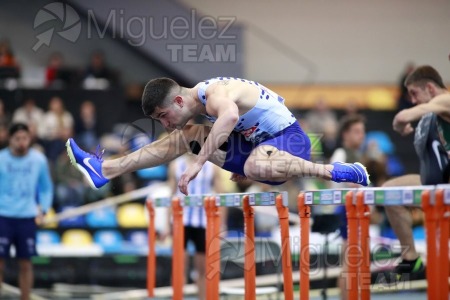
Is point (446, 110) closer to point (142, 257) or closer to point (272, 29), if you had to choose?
point (142, 257)

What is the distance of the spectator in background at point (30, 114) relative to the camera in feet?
47.1

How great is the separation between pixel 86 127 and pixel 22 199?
200 inches

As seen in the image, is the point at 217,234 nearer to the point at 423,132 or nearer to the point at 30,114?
the point at 423,132

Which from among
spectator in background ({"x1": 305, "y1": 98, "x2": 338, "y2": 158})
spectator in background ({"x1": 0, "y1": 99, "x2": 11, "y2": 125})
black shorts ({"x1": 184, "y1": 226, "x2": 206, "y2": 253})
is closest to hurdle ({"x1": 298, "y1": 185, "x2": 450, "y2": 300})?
black shorts ({"x1": 184, "y1": 226, "x2": 206, "y2": 253})

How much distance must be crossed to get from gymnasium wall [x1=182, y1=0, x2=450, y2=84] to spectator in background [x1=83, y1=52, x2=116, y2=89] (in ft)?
10.3

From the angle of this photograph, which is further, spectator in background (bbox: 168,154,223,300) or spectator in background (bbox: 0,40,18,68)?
spectator in background (bbox: 0,40,18,68)

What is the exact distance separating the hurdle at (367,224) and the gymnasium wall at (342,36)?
13.1 m

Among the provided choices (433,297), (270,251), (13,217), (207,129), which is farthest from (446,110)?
(13,217)

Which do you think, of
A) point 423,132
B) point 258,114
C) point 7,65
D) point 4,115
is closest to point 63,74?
point 7,65

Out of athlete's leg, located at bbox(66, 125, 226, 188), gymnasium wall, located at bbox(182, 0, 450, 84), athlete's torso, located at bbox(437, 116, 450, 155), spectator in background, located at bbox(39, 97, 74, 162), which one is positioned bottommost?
athlete's leg, located at bbox(66, 125, 226, 188)

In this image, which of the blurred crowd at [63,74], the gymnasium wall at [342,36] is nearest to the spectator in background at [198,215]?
the blurred crowd at [63,74]

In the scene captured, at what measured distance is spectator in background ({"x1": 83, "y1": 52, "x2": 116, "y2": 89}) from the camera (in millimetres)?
15844

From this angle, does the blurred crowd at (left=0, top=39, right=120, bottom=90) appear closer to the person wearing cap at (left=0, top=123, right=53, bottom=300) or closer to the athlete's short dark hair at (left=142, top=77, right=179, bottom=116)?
the person wearing cap at (left=0, top=123, right=53, bottom=300)

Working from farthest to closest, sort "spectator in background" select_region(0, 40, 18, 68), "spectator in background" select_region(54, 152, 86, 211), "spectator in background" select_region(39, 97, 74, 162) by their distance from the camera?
1. "spectator in background" select_region(0, 40, 18, 68)
2. "spectator in background" select_region(39, 97, 74, 162)
3. "spectator in background" select_region(54, 152, 86, 211)
